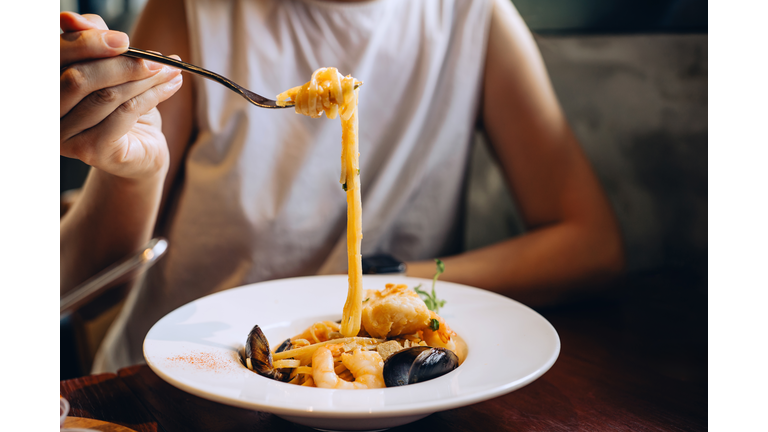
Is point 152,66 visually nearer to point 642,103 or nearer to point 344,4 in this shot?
point 344,4

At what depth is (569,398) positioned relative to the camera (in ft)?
2.97

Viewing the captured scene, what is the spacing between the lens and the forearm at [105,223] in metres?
1.40

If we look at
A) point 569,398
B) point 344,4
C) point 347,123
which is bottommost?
point 569,398

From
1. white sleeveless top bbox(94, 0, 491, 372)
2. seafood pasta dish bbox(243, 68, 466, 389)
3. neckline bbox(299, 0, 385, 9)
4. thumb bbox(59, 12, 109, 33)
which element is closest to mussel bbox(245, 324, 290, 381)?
seafood pasta dish bbox(243, 68, 466, 389)

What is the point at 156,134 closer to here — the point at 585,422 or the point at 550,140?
the point at 585,422

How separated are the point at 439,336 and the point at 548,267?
2.77 ft

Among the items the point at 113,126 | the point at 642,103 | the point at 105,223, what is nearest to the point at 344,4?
the point at 105,223

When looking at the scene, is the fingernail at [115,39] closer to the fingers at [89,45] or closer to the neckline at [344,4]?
the fingers at [89,45]

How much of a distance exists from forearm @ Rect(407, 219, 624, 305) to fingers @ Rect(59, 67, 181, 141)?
1.03 metres

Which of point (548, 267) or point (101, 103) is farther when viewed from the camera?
point (548, 267)

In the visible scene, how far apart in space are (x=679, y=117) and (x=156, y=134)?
2062mm

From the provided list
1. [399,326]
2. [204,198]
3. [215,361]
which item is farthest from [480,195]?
[215,361]

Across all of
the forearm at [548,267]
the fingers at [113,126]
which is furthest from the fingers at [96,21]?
the forearm at [548,267]

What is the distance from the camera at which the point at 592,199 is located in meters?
1.75
